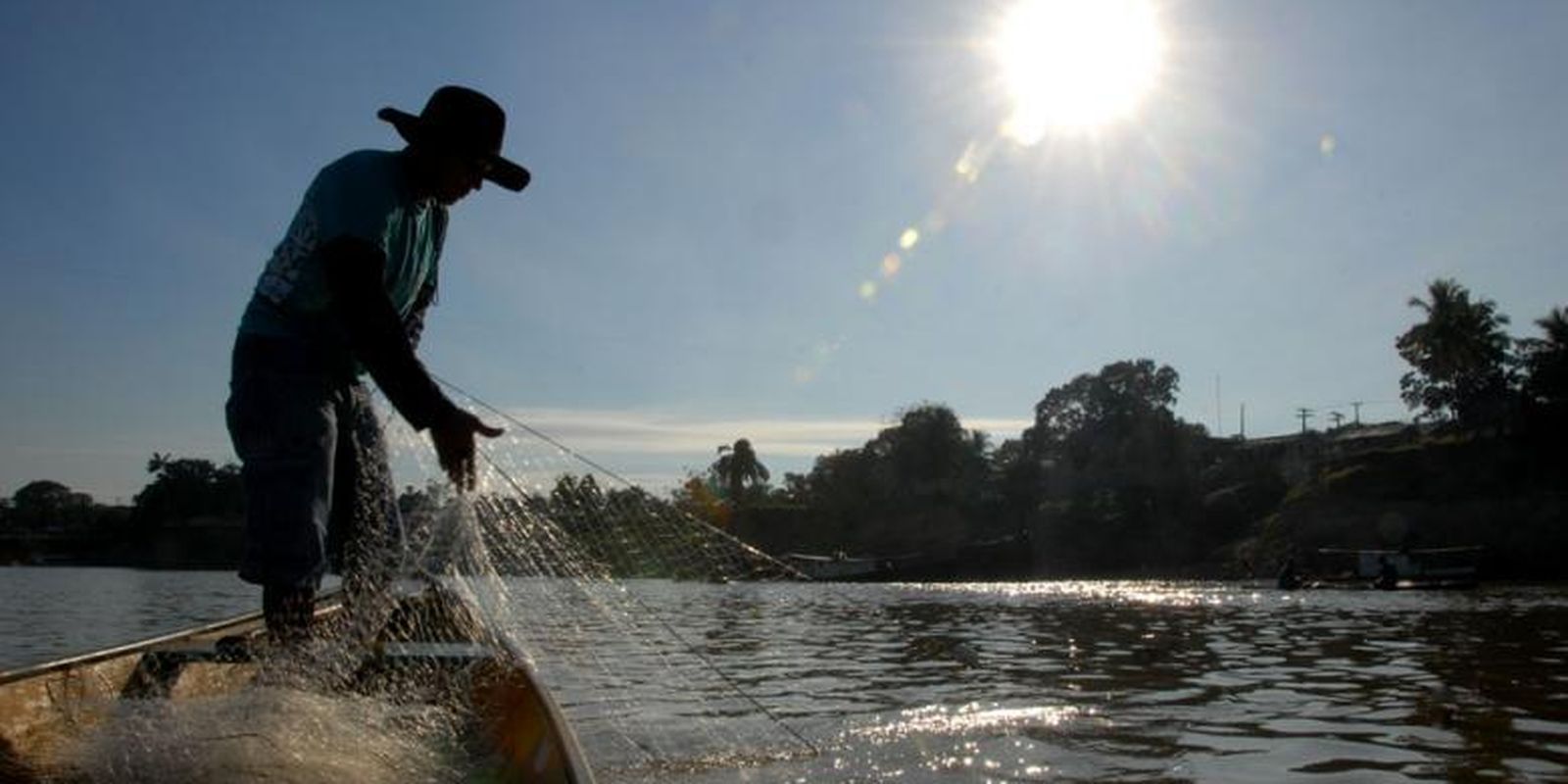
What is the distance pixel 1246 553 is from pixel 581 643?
6309 centimetres

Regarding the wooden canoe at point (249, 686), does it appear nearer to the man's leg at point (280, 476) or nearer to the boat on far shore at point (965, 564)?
the man's leg at point (280, 476)

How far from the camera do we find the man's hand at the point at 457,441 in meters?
3.31

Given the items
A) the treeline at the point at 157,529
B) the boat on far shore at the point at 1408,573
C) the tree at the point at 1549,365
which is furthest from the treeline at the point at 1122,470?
the treeline at the point at 157,529

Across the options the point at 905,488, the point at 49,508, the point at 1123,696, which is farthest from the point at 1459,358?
the point at 49,508

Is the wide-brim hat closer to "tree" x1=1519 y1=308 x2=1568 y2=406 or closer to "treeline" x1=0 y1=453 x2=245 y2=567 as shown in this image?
"tree" x1=1519 y1=308 x2=1568 y2=406

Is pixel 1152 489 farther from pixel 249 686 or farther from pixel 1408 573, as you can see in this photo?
pixel 249 686

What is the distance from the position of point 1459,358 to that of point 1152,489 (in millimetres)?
22674

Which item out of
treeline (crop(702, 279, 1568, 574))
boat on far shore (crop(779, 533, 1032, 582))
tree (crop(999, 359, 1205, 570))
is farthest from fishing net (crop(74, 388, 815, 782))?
tree (crop(999, 359, 1205, 570))

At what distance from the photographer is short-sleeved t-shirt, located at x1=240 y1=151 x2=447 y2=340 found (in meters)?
3.44

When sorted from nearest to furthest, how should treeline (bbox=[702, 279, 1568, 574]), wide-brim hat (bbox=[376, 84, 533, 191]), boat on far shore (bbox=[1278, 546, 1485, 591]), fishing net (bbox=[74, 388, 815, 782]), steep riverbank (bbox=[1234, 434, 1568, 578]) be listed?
fishing net (bbox=[74, 388, 815, 782]) < wide-brim hat (bbox=[376, 84, 533, 191]) < boat on far shore (bbox=[1278, 546, 1485, 591]) < steep riverbank (bbox=[1234, 434, 1568, 578]) < treeline (bbox=[702, 279, 1568, 574])

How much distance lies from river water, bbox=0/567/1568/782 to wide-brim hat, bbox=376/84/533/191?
3.00 metres

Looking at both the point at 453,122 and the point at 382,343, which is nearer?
the point at 382,343

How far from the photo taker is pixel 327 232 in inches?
135

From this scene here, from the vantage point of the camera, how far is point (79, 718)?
3113 mm
